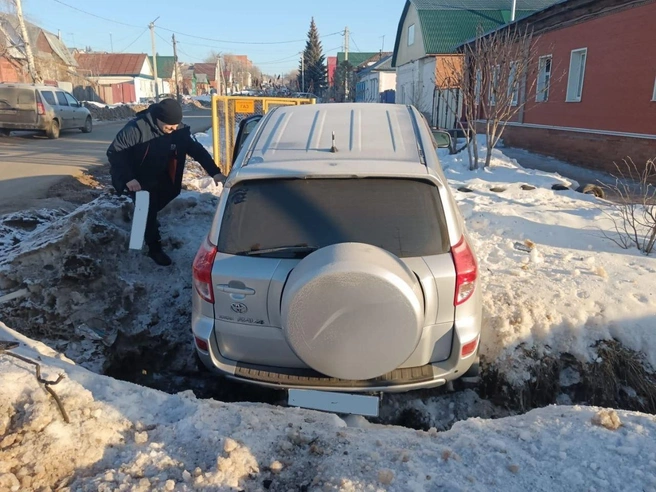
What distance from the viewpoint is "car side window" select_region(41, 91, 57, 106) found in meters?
17.3

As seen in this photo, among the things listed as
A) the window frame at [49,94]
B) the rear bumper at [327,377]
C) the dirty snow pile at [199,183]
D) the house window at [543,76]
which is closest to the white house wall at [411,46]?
the house window at [543,76]

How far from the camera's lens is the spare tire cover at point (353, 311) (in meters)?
2.38

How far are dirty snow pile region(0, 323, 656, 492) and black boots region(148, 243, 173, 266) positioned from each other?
2646 millimetres

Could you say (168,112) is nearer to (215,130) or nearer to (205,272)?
(205,272)

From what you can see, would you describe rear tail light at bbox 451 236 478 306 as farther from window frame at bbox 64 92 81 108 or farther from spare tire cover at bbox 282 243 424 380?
window frame at bbox 64 92 81 108

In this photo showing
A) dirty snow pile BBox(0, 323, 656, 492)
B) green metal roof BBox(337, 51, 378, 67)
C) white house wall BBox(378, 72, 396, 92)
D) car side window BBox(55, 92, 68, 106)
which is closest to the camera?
dirty snow pile BBox(0, 323, 656, 492)

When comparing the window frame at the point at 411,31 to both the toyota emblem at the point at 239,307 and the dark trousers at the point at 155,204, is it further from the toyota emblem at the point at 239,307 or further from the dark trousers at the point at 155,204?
the toyota emblem at the point at 239,307

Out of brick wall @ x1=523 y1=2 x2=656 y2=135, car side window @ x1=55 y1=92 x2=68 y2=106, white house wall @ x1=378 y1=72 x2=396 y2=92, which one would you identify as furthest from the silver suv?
white house wall @ x1=378 y1=72 x2=396 y2=92

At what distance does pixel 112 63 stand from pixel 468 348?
3184 inches

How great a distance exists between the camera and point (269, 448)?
2.27 metres

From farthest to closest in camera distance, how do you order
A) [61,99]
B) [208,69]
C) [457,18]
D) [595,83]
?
[208,69] → [457,18] → [61,99] → [595,83]

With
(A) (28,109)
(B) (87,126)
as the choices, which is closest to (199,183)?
(A) (28,109)

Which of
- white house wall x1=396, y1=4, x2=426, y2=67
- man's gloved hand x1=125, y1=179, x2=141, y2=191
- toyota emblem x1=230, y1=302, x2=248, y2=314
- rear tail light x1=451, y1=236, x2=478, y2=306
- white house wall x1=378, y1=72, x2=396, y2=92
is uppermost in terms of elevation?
white house wall x1=396, y1=4, x2=426, y2=67

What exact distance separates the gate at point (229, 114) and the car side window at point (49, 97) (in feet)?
37.2
